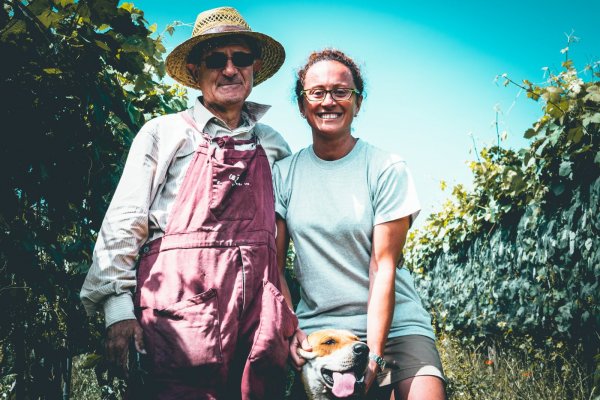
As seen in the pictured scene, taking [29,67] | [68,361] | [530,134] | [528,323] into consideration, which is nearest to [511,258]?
[528,323]

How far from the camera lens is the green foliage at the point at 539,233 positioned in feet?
14.3

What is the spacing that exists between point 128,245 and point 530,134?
3.75 m

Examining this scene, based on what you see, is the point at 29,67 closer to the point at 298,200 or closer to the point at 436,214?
the point at 298,200

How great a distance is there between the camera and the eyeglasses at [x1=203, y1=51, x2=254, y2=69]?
2.88 meters

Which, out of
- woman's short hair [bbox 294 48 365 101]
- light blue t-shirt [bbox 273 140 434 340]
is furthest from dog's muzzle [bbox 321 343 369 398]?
woman's short hair [bbox 294 48 365 101]

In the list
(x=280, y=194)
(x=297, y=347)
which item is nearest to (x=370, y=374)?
(x=297, y=347)

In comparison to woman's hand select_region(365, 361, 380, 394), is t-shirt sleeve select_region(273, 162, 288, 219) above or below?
above

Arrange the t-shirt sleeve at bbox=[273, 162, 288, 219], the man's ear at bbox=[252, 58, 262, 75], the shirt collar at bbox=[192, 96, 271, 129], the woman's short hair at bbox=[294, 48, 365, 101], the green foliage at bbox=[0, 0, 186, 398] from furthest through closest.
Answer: the man's ear at bbox=[252, 58, 262, 75], the woman's short hair at bbox=[294, 48, 365, 101], the t-shirt sleeve at bbox=[273, 162, 288, 219], the shirt collar at bbox=[192, 96, 271, 129], the green foliage at bbox=[0, 0, 186, 398]

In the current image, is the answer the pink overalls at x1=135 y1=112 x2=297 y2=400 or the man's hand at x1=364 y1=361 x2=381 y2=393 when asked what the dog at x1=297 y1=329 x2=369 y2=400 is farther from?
the pink overalls at x1=135 y1=112 x2=297 y2=400

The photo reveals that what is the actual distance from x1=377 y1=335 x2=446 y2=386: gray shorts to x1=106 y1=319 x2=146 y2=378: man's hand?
3.92 ft

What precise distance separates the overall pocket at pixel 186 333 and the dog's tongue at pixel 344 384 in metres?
0.57

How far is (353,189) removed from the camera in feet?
9.11

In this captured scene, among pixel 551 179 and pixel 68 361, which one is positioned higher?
pixel 551 179

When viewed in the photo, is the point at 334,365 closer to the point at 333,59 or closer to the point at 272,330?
the point at 272,330
